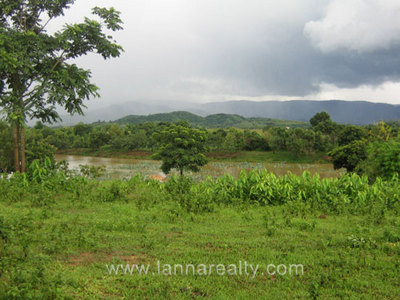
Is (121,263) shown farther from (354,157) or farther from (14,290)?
(354,157)

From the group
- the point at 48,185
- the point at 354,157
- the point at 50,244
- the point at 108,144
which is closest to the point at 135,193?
the point at 48,185

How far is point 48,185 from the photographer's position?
8.77 meters

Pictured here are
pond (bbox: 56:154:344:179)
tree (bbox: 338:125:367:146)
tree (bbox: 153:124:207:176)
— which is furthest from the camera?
tree (bbox: 338:125:367:146)

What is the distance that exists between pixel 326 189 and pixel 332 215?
1348 mm

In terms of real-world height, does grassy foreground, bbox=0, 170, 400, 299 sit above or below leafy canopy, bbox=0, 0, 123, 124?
below

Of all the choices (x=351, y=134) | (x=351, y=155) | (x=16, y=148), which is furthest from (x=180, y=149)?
(x=351, y=134)

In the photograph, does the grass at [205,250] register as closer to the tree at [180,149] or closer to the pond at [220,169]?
the tree at [180,149]

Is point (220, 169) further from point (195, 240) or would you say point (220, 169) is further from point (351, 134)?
point (195, 240)

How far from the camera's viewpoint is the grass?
3.41 meters

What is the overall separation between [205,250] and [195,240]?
48 centimetres

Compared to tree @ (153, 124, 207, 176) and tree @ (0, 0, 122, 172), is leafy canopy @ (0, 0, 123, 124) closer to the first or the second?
tree @ (0, 0, 122, 172)

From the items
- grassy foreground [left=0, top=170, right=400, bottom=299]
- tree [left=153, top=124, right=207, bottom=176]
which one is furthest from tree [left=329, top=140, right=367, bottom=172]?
grassy foreground [left=0, top=170, right=400, bottom=299]

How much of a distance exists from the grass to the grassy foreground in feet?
0.05

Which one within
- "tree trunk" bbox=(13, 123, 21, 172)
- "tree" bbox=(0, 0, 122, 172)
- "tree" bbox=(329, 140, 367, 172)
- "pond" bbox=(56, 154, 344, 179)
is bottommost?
"pond" bbox=(56, 154, 344, 179)
